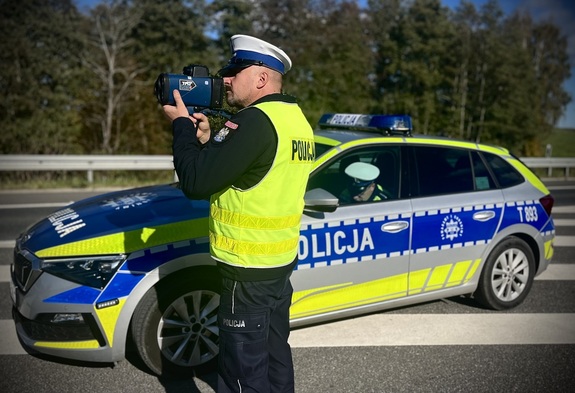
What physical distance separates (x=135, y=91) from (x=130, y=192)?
72.0 ft

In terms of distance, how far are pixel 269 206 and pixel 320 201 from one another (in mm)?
1147

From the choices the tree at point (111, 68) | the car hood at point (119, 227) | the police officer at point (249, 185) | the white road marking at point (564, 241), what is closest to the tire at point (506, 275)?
the car hood at point (119, 227)

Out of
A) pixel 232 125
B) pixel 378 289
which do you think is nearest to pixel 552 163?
pixel 378 289

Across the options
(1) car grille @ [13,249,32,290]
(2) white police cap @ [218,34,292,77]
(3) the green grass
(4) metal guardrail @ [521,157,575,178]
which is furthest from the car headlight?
(3) the green grass

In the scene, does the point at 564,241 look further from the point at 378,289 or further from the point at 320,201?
the point at 320,201

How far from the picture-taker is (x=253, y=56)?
212cm

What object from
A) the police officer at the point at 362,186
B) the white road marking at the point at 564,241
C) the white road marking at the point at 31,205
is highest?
the police officer at the point at 362,186

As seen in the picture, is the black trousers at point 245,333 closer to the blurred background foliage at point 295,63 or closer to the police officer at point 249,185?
the police officer at point 249,185

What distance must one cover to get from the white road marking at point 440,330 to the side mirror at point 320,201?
111 cm

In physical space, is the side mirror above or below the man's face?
below

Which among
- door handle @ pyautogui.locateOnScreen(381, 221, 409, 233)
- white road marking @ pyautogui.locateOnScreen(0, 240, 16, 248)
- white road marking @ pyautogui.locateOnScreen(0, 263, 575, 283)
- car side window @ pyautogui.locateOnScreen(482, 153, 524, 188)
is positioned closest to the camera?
door handle @ pyautogui.locateOnScreen(381, 221, 409, 233)

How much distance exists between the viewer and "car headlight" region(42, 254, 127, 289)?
2918 mm

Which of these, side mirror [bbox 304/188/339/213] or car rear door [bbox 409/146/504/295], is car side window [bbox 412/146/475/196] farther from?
side mirror [bbox 304/188/339/213]

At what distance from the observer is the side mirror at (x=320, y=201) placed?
10.5 ft
